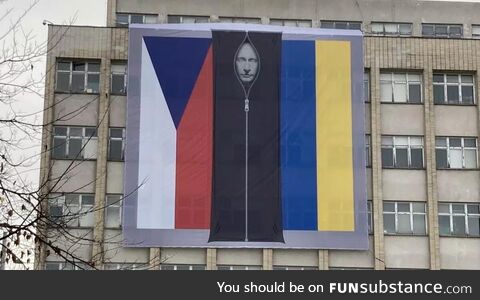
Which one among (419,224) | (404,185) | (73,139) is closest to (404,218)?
(419,224)

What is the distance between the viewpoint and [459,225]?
34.8 metres

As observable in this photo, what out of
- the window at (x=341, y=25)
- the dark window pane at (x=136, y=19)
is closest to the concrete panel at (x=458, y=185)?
the window at (x=341, y=25)

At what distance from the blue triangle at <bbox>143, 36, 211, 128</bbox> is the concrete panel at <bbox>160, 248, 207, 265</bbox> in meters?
5.28

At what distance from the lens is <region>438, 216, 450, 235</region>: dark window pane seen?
113 feet

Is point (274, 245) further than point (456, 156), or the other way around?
point (456, 156)

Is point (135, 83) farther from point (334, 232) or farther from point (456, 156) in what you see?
point (456, 156)

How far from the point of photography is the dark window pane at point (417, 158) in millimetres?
35250

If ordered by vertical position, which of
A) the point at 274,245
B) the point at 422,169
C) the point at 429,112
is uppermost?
the point at 429,112

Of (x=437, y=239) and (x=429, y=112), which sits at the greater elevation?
(x=429, y=112)

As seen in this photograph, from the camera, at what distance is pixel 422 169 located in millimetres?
35188

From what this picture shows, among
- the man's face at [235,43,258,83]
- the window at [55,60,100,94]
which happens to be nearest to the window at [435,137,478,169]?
the man's face at [235,43,258,83]
